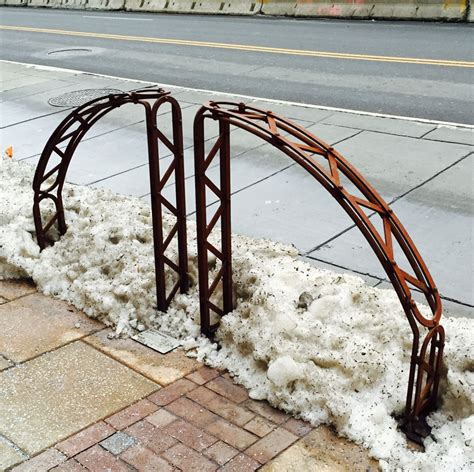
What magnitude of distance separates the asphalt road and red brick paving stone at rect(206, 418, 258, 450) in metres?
6.68

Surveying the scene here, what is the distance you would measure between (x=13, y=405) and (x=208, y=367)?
3.98 feet

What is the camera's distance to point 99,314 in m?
5.40

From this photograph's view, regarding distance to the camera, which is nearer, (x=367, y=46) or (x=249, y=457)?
(x=249, y=457)

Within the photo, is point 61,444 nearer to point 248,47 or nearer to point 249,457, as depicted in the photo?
point 249,457

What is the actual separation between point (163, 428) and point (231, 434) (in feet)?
1.27

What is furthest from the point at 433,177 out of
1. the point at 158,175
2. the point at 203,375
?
the point at 203,375

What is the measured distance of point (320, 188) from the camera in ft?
25.2

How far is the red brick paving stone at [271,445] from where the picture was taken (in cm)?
393

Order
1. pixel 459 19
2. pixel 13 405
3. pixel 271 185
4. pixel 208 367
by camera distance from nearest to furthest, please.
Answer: pixel 13 405
pixel 208 367
pixel 271 185
pixel 459 19

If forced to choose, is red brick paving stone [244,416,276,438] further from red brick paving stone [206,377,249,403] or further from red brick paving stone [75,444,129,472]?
red brick paving stone [75,444,129,472]

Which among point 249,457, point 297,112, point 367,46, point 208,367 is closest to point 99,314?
point 208,367

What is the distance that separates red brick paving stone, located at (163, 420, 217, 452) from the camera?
13.2 feet

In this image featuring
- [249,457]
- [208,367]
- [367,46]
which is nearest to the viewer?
[249,457]

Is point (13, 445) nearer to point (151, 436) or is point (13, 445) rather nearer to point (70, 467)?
point (70, 467)
